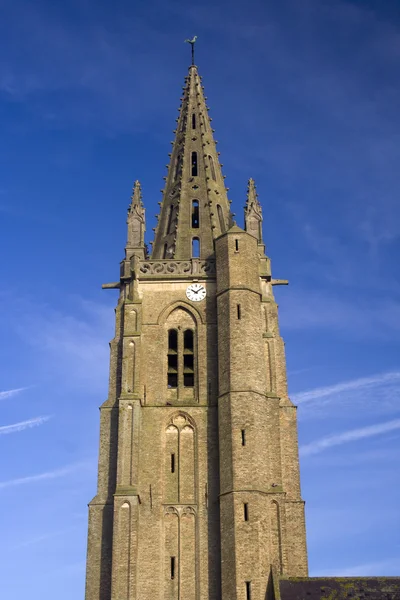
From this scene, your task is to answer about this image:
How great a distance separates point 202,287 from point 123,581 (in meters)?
14.2

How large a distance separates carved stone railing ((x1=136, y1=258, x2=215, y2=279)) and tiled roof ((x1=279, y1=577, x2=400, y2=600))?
14989 millimetres

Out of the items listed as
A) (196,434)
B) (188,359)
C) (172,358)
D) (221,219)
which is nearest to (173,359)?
(172,358)

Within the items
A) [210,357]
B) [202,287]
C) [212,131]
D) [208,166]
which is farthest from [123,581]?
[212,131]

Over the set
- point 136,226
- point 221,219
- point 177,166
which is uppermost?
point 177,166

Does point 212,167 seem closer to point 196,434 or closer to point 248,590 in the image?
point 196,434

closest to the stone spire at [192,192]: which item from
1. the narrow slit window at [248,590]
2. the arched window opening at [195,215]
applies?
the arched window opening at [195,215]

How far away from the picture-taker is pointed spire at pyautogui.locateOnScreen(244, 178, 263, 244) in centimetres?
4641

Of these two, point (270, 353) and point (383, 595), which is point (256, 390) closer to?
point (270, 353)

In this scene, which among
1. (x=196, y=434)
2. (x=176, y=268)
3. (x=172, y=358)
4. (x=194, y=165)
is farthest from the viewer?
(x=194, y=165)

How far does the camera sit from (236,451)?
123ft

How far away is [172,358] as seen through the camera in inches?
1666

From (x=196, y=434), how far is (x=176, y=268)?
845cm

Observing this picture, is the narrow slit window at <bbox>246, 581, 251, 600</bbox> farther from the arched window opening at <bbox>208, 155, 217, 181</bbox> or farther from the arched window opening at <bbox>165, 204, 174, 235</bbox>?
the arched window opening at <bbox>208, 155, 217, 181</bbox>

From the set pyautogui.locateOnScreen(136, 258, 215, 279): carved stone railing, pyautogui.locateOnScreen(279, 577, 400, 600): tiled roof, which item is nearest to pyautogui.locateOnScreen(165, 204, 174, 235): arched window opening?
pyautogui.locateOnScreen(136, 258, 215, 279): carved stone railing
